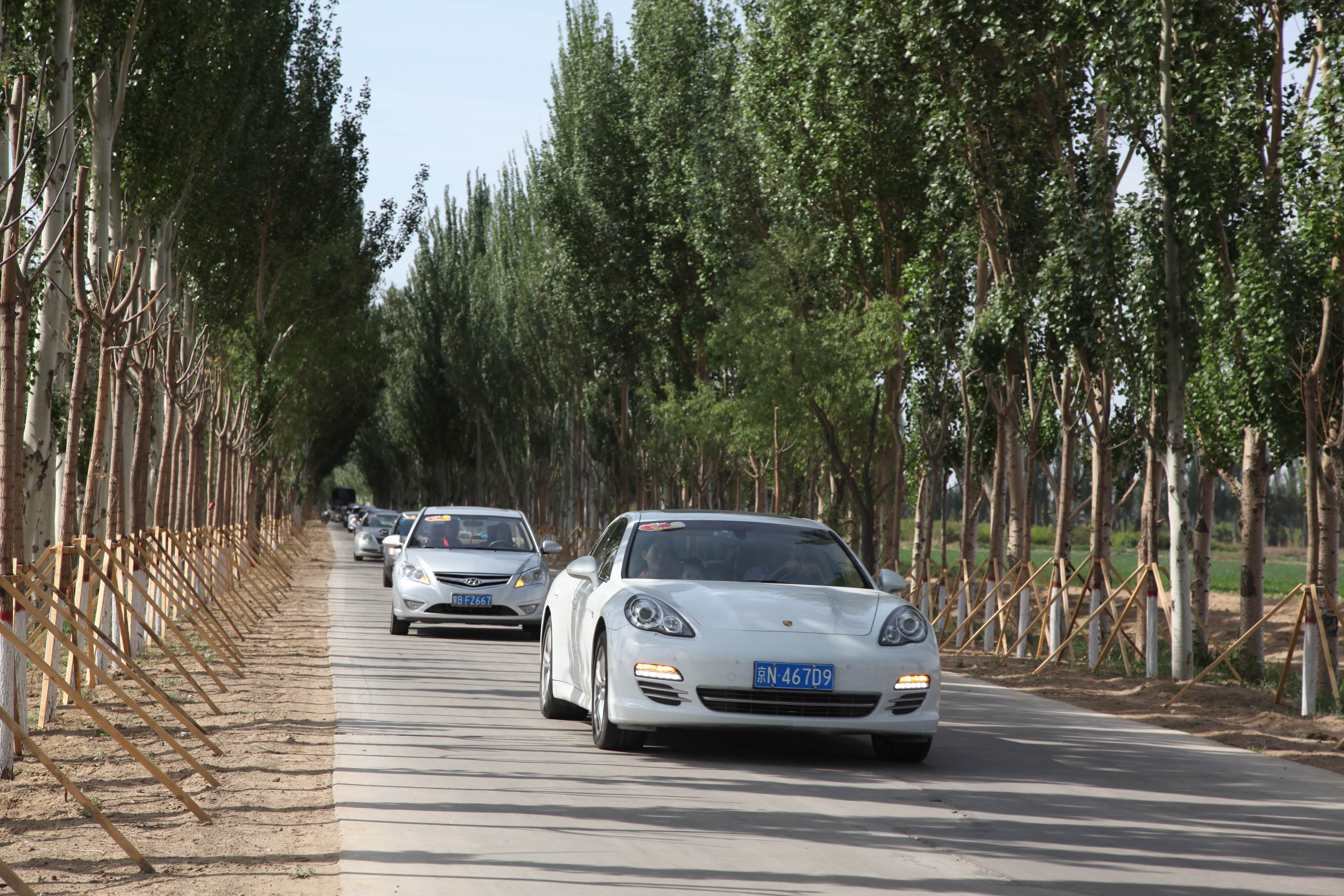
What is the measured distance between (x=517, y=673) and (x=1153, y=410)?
10.0 meters

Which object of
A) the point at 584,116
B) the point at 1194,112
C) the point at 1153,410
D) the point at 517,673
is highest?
the point at 584,116

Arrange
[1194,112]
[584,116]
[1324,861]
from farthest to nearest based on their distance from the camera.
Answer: [584,116] → [1194,112] → [1324,861]

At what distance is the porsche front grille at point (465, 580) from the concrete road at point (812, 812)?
6.39 metres

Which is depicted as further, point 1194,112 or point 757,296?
point 757,296

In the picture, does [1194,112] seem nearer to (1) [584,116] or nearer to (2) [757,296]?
(2) [757,296]

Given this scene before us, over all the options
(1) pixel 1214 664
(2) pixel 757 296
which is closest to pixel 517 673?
(1) pixel 1214 664

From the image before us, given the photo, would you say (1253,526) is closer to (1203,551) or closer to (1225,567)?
(1203,551)

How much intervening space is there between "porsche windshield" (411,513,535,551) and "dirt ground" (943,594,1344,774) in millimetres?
6078

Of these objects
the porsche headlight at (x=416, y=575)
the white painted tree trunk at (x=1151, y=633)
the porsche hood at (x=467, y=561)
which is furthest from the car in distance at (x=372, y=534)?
the white painted tree trunk at (x=1151, y=633)

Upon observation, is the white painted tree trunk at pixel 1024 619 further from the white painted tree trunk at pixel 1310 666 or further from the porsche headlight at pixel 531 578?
the porsche headlight at pixel 531 578

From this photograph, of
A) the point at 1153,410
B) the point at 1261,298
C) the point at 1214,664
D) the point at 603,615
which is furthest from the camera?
the point at 1153,410

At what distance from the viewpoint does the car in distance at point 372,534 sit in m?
46.3

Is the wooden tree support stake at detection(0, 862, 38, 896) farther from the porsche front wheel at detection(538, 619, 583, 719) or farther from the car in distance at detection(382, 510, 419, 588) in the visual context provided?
the car in distance at detection(382, 510, 419, 588)

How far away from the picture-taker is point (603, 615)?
893 cm
